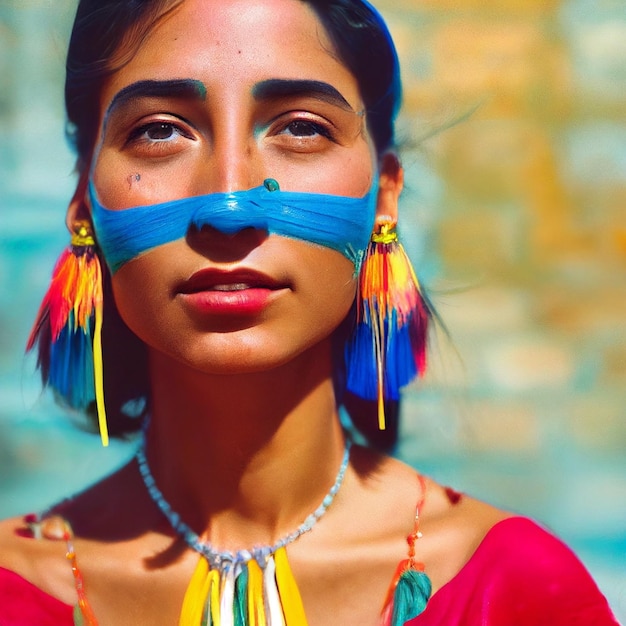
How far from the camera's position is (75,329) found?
6.64ft

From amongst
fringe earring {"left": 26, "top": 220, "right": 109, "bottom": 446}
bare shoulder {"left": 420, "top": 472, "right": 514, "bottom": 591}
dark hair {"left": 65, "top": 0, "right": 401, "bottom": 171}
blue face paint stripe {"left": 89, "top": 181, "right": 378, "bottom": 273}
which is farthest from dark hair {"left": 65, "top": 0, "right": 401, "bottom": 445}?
bare shoulder {"left": 420, "top": 472, "right": 514, "bottom": 591}

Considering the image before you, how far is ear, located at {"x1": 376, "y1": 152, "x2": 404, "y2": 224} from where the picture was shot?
2.01m

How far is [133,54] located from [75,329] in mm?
614

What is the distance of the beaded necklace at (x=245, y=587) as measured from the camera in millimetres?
1883

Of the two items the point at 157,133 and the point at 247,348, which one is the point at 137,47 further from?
the point at 247,348

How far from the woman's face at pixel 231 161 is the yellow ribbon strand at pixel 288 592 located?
0.47 m

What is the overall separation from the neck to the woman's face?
0.60 ft

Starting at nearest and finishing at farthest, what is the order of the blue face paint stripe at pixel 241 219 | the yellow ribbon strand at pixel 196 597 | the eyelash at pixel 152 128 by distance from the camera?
the blue face paint stripe at pixel 241 219
the eyelash at pixel 152 128
the yellow ribbon strand at pixel 196 597

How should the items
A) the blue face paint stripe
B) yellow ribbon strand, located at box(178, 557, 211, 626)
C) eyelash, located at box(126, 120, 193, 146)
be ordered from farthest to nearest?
yellow ribbon strand, located at box(178, 557, 211, 626) < eyelash, located at box(126, 120, 193, 146) < the blue face paint stripe

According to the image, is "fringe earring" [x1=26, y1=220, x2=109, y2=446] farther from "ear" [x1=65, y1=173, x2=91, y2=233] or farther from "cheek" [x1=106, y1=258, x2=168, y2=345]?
"cheek" [x1=106, y1=258, x2=168, y2=345]

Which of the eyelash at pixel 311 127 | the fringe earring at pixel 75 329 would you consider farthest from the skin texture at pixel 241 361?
the fringe earring at pixel 75 329

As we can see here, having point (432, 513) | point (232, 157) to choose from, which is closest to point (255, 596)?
point (432, 513)

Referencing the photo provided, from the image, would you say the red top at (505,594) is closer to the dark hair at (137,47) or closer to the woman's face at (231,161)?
the woman's face at (231,161)

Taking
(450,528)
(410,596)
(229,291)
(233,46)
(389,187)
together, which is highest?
(233,46)
